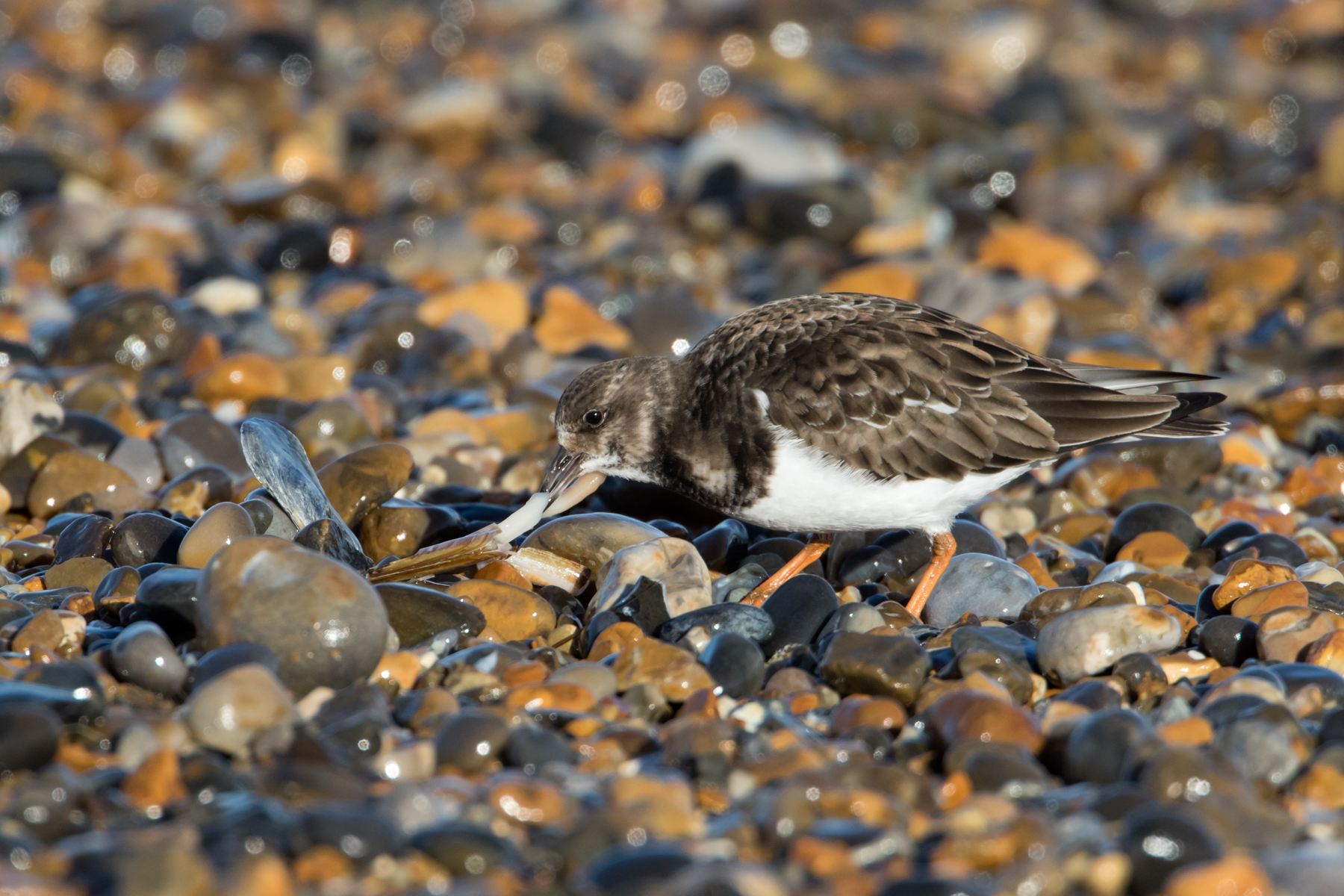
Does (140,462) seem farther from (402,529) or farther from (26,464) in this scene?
(402,529)

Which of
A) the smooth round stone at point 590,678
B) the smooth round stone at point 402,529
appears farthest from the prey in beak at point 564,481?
the smooth round stone at point 590,678

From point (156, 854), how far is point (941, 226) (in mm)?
7285

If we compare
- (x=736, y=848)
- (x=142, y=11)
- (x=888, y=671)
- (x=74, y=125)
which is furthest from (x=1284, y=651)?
(x=142, y=11)

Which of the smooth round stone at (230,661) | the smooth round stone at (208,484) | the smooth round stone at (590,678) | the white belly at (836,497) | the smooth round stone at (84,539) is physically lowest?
the smooth round stone at (208,484)

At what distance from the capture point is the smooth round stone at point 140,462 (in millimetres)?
5648

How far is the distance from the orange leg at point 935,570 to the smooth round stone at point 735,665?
2.89ft

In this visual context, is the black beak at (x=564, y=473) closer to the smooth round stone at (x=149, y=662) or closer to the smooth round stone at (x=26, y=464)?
the smooth round stone at (x=149, y=662)

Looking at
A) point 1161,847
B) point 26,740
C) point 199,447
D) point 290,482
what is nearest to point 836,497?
point 1161,847

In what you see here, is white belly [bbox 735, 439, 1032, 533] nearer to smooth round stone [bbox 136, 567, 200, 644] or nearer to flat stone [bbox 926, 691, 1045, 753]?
flat stone [bbox 926, 691, 1045, 753]

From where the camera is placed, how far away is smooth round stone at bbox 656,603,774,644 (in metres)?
4.33

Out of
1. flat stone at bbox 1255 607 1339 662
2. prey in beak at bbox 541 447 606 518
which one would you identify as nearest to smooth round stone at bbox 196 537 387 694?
prey in beak at bbox 541 447 606 518

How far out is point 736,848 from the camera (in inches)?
127

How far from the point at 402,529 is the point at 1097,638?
2.56m

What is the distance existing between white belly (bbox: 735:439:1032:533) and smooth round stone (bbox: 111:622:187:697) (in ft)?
6.51
